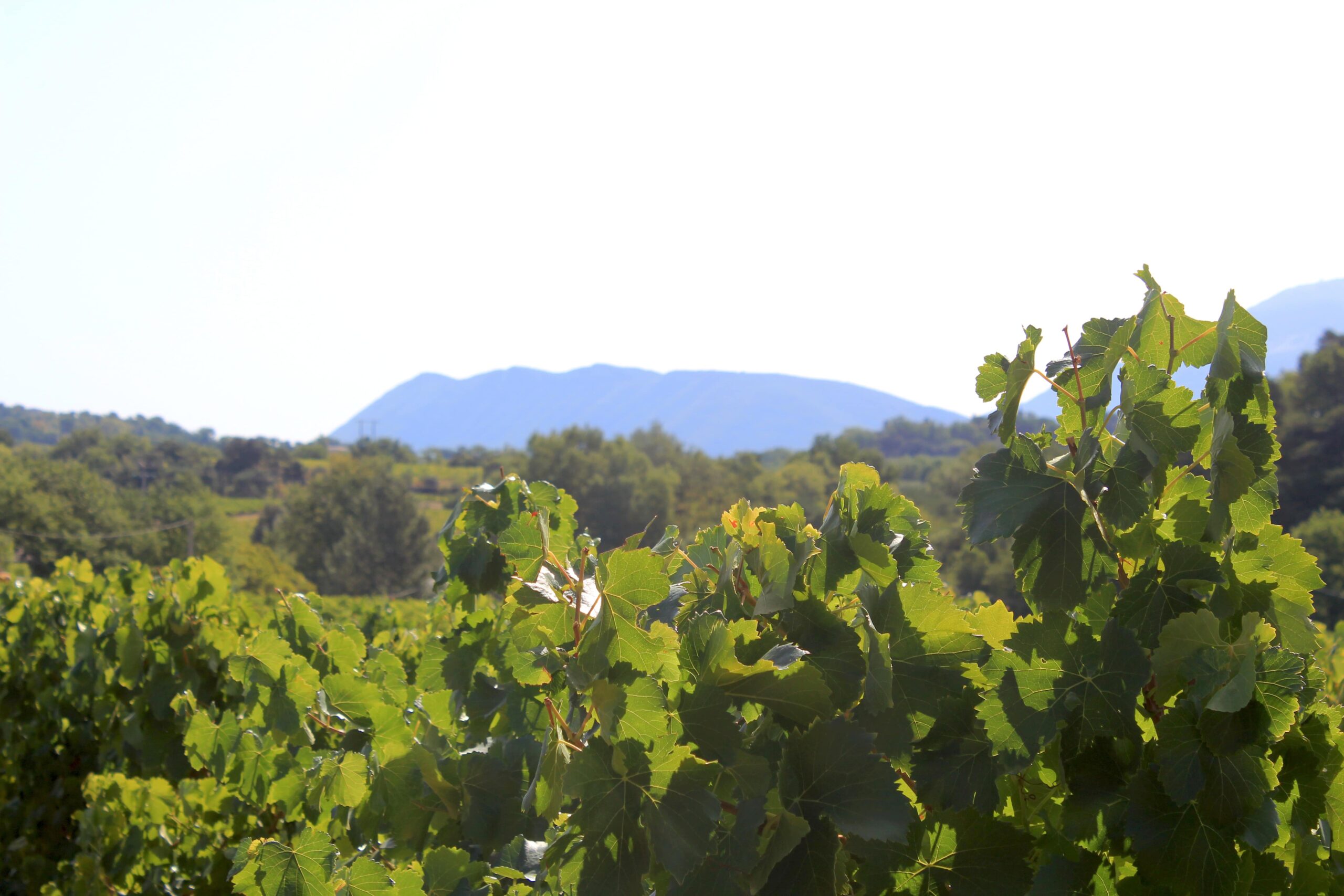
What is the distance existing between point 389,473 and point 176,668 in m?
70.4

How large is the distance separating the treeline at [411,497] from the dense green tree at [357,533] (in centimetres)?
12

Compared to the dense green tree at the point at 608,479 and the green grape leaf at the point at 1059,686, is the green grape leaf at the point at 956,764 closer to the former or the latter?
the green grape leaf at the point at 1059,686

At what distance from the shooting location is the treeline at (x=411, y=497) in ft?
157

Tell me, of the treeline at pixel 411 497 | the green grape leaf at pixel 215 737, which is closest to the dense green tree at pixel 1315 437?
the treeline at pixel 411 497

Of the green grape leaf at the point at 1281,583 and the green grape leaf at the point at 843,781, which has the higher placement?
the green grape leaf at the point at 1281,583

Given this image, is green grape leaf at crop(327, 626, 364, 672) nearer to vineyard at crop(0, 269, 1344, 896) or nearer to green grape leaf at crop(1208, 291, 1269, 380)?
vineyard at crop(0, 269, 1344, 896)

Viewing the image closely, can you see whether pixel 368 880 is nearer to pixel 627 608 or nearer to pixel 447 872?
pixel 447 872

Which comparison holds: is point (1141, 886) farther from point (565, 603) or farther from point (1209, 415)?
point (565, 603)

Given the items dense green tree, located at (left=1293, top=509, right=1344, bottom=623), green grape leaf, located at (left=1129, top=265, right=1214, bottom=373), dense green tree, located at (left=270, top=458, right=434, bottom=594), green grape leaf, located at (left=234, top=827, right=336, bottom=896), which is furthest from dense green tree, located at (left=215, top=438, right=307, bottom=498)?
green grape leaf, located at (left=1129, top=265, right=1214, bottom=373)

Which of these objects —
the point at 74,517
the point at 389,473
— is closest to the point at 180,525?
the point at 74,517

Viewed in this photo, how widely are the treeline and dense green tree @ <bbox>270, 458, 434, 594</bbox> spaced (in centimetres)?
12

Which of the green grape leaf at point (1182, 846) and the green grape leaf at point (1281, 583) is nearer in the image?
the green grape leaf at point (1182, 846)

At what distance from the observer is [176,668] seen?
4.52 metres

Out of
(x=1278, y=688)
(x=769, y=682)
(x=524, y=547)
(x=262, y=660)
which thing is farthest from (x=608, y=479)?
(x=1278, y=688)
